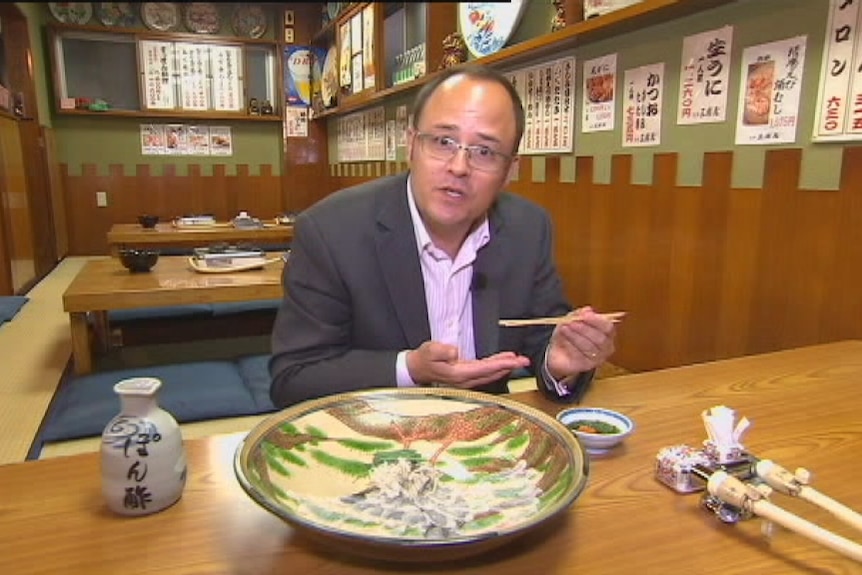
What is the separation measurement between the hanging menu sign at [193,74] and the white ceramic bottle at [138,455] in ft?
18.9

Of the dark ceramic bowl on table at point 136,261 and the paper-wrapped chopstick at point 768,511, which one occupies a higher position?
the paper-wrapped chopstick at point 768,511

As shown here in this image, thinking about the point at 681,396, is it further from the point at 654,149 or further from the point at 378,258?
the point at 654,149

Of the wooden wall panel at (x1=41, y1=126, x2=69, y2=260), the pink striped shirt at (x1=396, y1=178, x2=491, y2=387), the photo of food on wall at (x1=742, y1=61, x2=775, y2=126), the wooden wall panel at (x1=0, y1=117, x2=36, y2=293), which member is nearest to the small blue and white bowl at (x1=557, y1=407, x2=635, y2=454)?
the pink striped shirt at (x1=396, y1=178, x2=491, y2=387)

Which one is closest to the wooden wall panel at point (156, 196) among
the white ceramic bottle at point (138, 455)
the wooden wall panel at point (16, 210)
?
the wooden wall panel at point (16, 210)

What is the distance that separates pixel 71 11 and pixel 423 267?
5502 millimetres

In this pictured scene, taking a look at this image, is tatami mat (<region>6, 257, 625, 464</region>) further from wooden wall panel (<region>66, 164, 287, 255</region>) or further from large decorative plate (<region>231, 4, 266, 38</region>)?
large decorative plate (<region>231, 4, 266, 38</region>)

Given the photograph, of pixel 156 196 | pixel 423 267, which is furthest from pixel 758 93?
pixel 156 196

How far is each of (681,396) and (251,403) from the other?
1.63 m

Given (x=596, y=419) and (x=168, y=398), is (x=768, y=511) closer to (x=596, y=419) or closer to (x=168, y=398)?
(x=596, y=419)

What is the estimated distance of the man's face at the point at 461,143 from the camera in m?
1.27

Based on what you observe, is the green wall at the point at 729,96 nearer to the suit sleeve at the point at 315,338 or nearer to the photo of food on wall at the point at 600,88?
the photo of food on wall at the point at 600,88

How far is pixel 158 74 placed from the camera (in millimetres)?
5641

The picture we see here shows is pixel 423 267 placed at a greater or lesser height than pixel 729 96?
lesser

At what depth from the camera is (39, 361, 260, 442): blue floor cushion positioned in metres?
2.03
